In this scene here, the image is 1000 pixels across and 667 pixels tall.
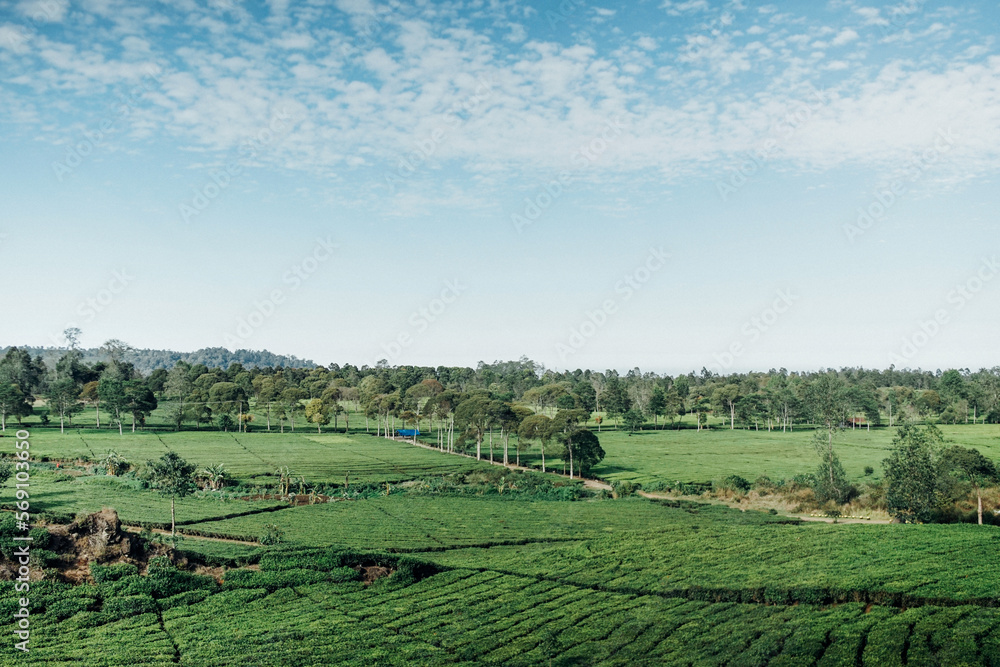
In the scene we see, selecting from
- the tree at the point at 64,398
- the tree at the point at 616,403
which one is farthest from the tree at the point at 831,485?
the tree at the point at 64,398

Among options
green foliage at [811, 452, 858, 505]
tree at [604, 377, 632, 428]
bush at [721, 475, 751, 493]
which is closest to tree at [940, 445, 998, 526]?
green foliage at [811, 452, 858, 505]

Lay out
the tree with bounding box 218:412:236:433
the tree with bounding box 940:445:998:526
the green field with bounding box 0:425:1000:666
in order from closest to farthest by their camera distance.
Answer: the green field with bounding box 0:425:1000:666 < the tree with bounding box 940:445:998:526 < the tree with bounding box 218:412:236:433

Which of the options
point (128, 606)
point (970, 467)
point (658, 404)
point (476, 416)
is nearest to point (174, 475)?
point (128, 606)

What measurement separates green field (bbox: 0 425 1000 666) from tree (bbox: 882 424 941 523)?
19.4 ft

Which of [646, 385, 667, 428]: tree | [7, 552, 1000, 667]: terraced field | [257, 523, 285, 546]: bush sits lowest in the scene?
[7, 552, 1000, 667]: terraced field

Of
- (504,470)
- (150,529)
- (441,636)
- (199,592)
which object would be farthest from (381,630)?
(504,470)

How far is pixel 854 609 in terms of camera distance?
32.8 metres

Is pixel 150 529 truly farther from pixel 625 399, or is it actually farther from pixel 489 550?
pixel 625 399

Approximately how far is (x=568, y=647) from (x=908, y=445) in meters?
39.8

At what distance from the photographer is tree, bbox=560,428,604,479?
80.6 metres

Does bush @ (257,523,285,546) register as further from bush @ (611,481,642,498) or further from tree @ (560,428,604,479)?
tree @ (560,428,604,479)

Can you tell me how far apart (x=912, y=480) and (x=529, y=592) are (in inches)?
1424

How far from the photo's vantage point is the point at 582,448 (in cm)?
8075

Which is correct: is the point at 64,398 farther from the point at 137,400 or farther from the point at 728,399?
the point at 728,399
